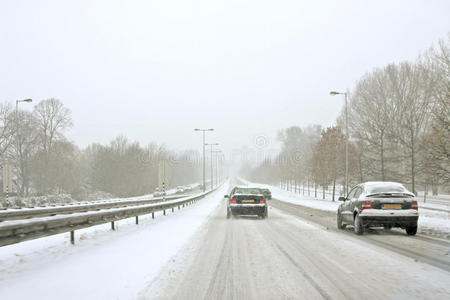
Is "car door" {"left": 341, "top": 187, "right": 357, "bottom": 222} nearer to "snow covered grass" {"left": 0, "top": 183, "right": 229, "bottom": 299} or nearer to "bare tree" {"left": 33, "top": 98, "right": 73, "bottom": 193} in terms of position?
"snow covered grass" {"left": 0, "top": 183, "right": 229, "bottom": 299}

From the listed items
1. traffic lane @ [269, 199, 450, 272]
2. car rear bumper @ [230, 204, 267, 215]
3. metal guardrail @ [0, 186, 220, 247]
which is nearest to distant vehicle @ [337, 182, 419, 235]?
traffic lane @ [269, 199, 450, 272]

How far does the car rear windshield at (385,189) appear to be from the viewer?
12053mm

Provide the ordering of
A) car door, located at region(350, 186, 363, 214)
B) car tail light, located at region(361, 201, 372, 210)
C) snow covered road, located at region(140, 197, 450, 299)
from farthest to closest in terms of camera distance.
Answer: car door, located at region(350, 186, 363, 214) → car tail light, located at region(361, 201, 372, 210) → snow covered road, located at region(140, 197, 450, 299)

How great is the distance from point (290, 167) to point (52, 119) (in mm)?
44173

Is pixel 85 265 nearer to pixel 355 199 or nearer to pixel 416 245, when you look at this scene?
pixel 416 245

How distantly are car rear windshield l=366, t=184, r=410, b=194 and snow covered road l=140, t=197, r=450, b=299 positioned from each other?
2.05m

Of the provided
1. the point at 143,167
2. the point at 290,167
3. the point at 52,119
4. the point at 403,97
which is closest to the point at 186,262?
the point at 403,97

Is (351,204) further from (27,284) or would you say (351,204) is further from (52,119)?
(52,119)

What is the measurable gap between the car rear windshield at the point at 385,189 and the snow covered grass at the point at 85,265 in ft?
18.8

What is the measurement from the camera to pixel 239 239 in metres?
11.8

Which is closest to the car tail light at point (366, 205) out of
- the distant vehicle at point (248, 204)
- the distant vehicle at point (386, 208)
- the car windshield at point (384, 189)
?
the distant vehicle at point (386, 208)

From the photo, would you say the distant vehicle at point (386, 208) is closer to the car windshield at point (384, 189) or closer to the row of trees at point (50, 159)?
the car windshield at point (384, 189)

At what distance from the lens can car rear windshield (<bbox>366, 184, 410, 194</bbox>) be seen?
1205cm

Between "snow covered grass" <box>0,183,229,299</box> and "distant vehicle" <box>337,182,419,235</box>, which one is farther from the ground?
"distant vehicle" <box>337,182,419,235</box>
